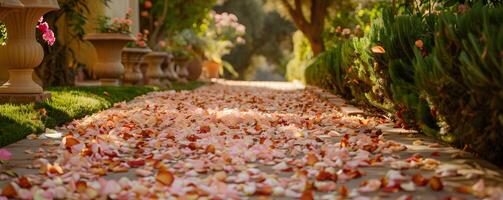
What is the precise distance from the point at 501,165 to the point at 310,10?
16.9 metres

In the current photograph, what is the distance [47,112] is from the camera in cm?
572

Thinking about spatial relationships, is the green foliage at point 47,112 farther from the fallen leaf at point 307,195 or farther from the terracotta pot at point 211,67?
the terracotta pot at point 211,67

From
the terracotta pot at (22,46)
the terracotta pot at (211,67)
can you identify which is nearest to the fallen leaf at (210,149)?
the terracotta pot at (22,46)

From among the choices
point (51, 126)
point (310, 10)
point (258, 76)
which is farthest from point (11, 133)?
point (258, 76)

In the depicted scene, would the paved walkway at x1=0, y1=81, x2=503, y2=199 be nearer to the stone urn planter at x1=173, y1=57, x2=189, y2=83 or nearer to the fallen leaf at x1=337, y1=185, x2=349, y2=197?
the fallen leaf at x1=337, y1=185, x2=349, y2=197

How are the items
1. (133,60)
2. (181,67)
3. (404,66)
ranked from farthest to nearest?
1. (181,67)
2. (133,60)
3. (404,66)

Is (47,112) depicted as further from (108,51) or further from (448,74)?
(108,51)

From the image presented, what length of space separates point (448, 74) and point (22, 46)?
14.4ft

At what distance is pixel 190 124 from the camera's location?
5.59 meters

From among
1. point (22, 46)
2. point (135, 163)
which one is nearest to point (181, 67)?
point (22, 46)

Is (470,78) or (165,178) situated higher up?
(470,78)

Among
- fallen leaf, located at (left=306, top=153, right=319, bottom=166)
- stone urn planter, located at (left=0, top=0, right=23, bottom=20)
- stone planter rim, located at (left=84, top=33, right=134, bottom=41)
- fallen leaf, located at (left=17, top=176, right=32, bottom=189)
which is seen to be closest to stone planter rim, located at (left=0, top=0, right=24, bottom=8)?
stone urn planter, located at (left=0, top=0, right=23, bottom=20)

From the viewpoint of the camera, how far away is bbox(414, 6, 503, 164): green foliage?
2.98m

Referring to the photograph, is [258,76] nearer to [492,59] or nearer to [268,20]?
[268,20]
